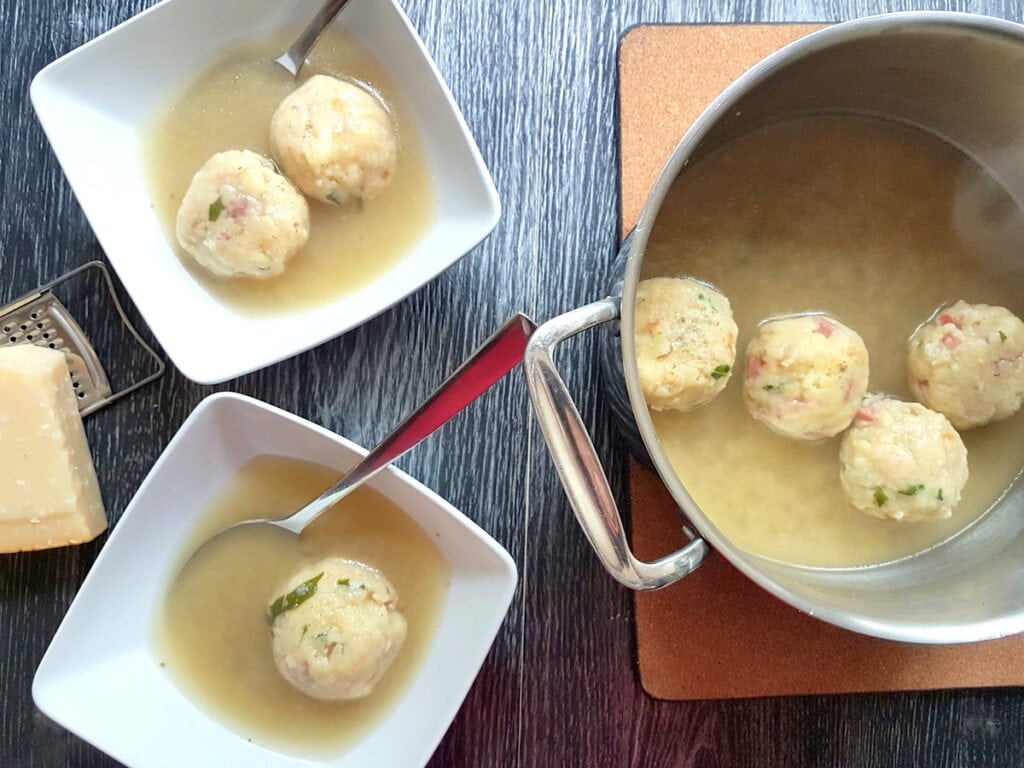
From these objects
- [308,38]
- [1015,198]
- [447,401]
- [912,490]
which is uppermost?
[308,38]

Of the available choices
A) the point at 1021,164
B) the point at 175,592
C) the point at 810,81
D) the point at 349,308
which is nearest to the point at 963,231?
the point at 1021,164

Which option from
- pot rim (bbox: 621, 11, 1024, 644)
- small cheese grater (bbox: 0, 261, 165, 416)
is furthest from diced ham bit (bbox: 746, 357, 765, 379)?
small cheese grater (bbox: 0, 261, 165, 416)

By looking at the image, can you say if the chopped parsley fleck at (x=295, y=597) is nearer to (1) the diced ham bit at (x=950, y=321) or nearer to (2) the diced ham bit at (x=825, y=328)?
(2) the diced ham bit at (x=825, y=328)

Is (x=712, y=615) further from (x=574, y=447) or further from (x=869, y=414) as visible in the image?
(x=574, y=447)

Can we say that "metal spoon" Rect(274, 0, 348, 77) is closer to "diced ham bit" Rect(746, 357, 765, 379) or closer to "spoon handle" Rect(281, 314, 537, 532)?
"spoon handle" Rect(281, 314, 537, 532)

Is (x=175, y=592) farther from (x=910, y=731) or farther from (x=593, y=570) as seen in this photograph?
(x=910, y=731)

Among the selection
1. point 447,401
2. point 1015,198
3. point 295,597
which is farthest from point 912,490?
point 295,597
